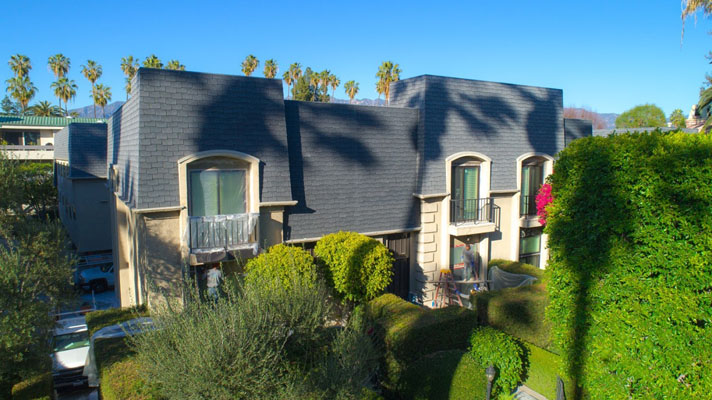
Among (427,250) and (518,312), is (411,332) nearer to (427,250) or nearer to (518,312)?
(518,312)

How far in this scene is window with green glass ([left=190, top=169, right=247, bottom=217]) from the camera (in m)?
11.8

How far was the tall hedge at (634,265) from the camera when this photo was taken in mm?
5984

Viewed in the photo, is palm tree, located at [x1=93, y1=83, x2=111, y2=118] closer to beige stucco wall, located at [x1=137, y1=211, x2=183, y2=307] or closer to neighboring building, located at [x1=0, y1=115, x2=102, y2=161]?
neighboring building, located at [x1=0, y1=115, x2=102, y2=161]

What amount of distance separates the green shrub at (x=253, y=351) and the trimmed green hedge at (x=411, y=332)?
4.61ft

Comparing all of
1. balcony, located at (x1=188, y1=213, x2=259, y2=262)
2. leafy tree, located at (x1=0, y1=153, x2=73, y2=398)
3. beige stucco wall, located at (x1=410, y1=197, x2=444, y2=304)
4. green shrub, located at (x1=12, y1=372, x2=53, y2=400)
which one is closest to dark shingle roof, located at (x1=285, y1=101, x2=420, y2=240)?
beige stucco wall, located at (x1=410, y1=197, x2=444, y2=304)

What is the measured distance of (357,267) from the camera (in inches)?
464

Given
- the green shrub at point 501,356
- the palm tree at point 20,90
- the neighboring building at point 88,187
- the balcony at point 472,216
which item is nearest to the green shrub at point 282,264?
the green shrub at point 501,356

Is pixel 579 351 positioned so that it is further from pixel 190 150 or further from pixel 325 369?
pixel 190 150

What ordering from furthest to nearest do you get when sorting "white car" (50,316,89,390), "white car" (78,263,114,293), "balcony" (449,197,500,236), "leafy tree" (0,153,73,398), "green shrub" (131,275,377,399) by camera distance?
"white car" (78,263,114,293) → "balcony" (449,197,500,236) → "white car" (50,316,89,390) → "leafy tree" (0,153,73,398) → "green shrub" (131,275,377,399)

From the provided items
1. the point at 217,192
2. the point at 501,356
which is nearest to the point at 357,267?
the point at 501,356

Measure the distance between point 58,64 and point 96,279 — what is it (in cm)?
6029

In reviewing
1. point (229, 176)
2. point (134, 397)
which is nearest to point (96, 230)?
point (229, 176)

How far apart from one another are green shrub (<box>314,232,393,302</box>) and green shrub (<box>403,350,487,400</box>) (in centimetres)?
279

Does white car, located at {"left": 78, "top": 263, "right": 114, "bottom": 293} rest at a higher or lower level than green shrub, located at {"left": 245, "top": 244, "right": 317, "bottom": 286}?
lower
